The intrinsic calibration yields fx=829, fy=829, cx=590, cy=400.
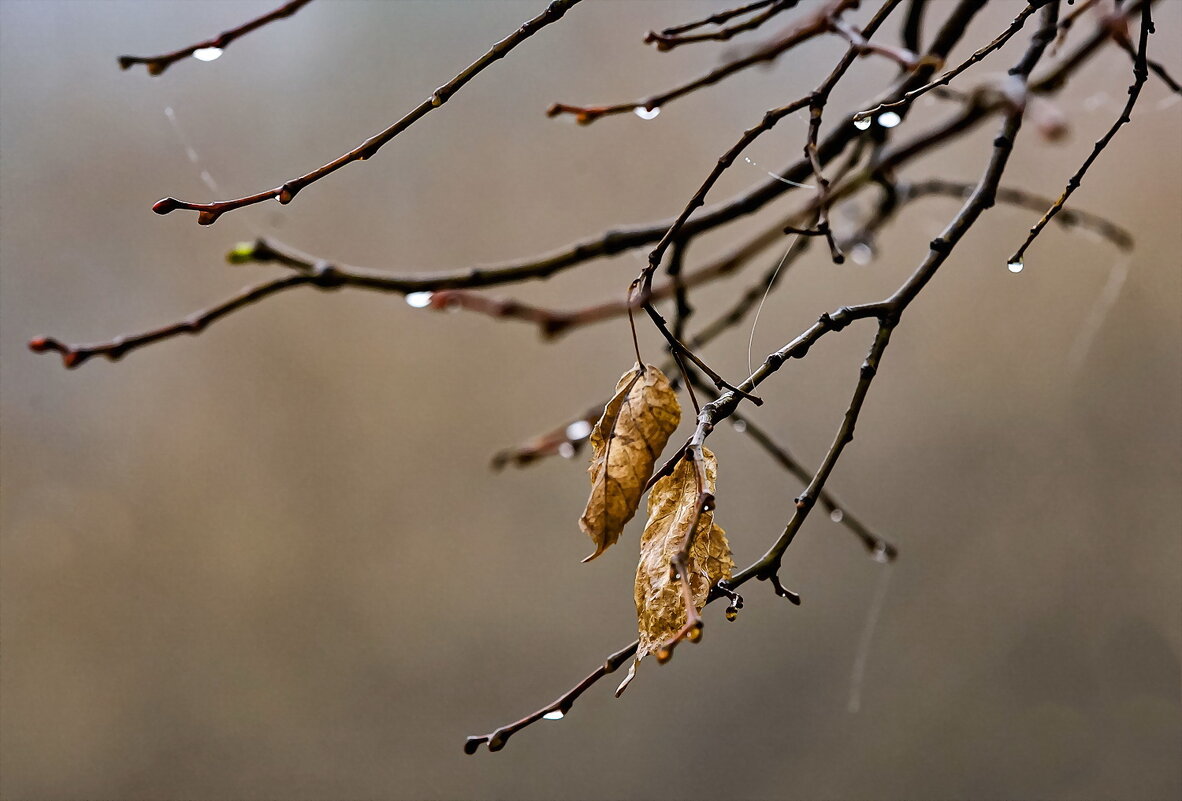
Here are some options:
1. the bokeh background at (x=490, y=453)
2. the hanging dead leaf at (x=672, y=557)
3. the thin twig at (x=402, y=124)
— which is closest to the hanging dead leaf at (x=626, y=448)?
the hanging dead leaf at (x=672, y=557)

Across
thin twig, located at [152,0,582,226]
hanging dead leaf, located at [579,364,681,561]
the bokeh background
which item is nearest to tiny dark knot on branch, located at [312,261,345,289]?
thin twig, located at [152,0,582,226]

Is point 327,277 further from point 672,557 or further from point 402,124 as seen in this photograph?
point 672,557

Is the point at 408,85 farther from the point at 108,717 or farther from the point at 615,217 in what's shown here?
the point at 108,717

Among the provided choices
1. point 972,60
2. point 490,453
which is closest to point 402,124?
point 972,60

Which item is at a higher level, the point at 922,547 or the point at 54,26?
the point at 54,26

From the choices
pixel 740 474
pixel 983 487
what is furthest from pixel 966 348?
pixel 740 474

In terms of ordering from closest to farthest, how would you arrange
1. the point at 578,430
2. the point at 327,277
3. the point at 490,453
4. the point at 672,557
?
the point at 672,557 < the point at 327,277 < the point at 578,430 < the point at 490,453

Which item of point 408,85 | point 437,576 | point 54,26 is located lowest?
point 437,576
